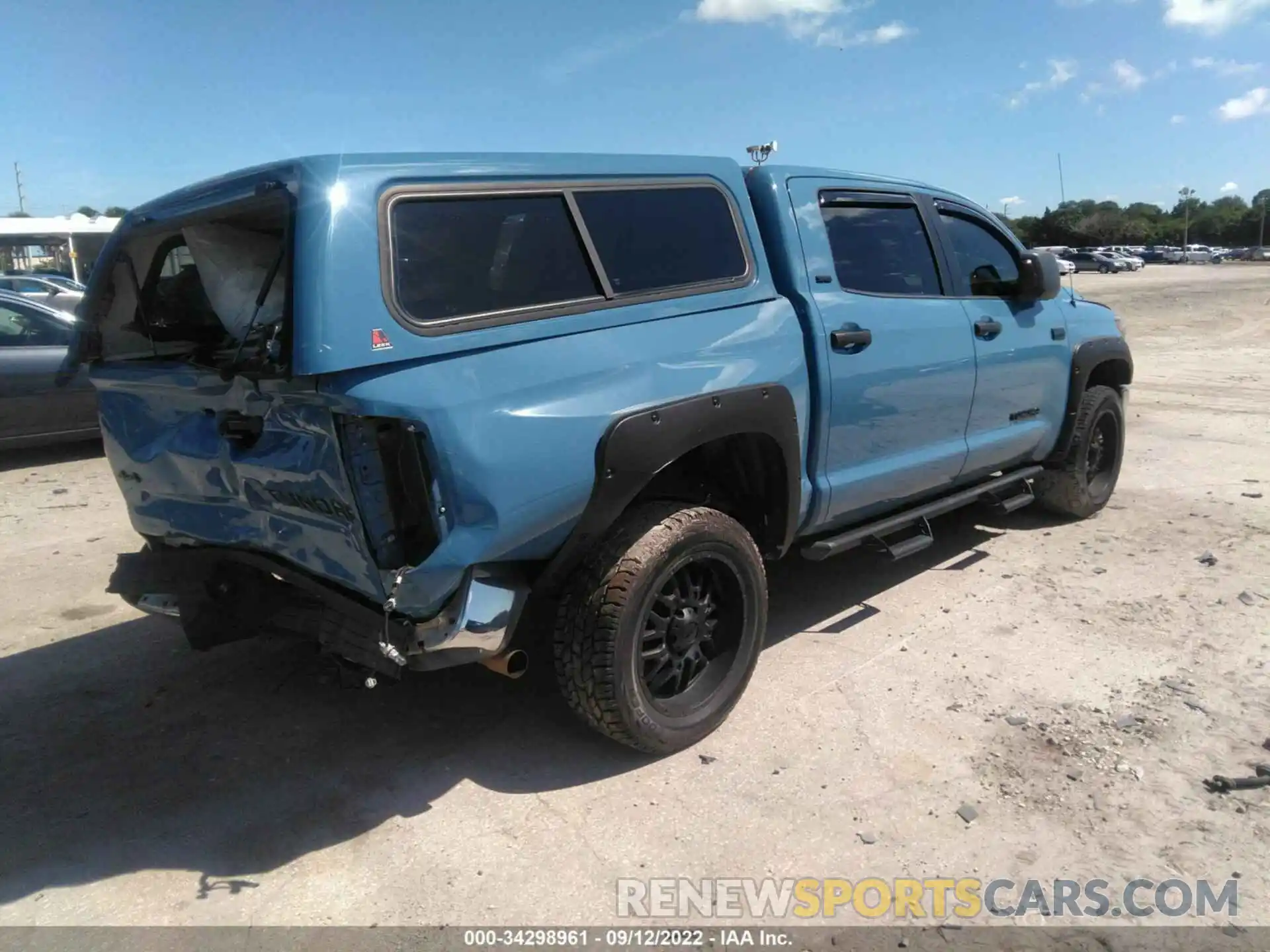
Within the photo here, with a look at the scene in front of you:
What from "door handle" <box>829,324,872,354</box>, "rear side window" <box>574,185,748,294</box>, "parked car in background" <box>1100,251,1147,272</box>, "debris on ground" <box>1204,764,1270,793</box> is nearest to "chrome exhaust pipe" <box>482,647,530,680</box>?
"rear side window" <box>574,185,748,294</box>

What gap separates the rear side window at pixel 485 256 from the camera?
2.75 metres

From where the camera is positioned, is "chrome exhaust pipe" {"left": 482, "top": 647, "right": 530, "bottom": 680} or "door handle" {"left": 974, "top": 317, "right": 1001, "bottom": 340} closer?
"chrome exhaust pipe" {"left": 482, "top": 647, "right": 530, "bottom": 680}

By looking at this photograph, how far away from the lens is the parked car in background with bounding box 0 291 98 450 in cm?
803

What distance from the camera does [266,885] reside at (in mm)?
2760

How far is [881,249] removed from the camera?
4363 millimetres

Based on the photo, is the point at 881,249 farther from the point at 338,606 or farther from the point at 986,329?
the point at 338,606

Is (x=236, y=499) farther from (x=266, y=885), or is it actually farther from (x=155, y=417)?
(x=266, y=885)

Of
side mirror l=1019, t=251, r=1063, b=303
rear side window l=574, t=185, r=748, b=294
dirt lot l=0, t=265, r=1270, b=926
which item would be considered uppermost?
rear side window l=574, t=185, r=748, b=294

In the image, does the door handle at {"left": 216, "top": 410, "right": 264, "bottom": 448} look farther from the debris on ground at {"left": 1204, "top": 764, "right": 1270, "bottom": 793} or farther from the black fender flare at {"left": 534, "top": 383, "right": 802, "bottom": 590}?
the debris on ground at {"left": 1204, "top": 764, "right": 1270, "bottom": 793}

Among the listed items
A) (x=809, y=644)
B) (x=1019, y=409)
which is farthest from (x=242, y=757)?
(x=1019, y=409)

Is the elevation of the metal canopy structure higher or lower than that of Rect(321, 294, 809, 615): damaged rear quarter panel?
higher

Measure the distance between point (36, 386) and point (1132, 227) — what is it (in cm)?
10096

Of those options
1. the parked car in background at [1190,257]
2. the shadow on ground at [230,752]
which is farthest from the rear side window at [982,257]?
the parked car in background at [1190,257]

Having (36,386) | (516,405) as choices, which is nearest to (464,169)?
(516,405)
